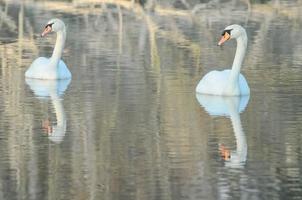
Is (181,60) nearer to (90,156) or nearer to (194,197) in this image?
(90,156)

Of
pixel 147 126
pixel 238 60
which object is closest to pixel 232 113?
pixel 147 126

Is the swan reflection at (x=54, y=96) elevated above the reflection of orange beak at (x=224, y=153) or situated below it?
above

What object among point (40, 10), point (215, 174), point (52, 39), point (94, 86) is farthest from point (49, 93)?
point (40, 10)

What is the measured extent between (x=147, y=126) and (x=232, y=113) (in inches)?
77.9

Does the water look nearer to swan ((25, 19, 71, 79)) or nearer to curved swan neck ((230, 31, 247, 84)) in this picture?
swan ((25, 19, 71, 79))

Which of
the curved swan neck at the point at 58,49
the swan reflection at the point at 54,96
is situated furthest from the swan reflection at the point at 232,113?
the curved swan neck at the point at 58,49

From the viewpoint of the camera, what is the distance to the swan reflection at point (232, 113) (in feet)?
37.1

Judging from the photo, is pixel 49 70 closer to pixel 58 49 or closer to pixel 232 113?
pixel 58 49

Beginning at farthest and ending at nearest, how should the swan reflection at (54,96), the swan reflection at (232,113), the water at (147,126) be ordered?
1. the swan reflection at (54,96)
2. the swan reflection at (232,113)
3. the water at (147,126)

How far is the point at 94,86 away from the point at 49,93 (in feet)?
2.51

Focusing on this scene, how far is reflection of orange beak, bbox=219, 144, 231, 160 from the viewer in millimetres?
11302

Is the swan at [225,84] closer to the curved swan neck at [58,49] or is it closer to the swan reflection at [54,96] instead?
the swan reflection at [54,96]

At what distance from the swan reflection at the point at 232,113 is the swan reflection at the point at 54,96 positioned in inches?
82.3

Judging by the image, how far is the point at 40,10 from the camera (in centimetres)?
3619
